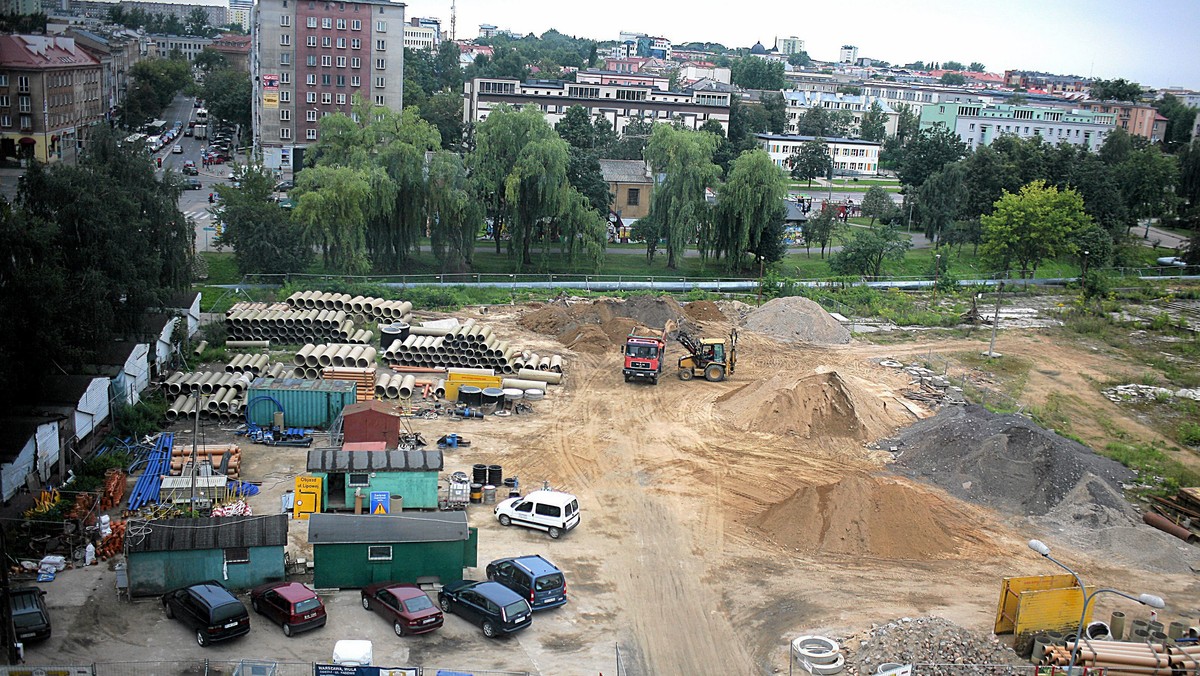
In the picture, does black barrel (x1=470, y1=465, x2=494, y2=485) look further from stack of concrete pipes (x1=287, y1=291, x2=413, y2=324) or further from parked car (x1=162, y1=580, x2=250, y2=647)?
stack of concrete pipes (x1=287, y1=291, x2=413, y2=324)

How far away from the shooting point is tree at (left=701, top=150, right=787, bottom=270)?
5406 centimetres

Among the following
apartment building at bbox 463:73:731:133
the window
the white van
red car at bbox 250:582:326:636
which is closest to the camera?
red car at bbox 250:582:326:636

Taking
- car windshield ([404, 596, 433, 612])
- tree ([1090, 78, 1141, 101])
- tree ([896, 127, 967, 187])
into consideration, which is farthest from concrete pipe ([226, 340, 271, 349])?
tree ([1090, 78, 1141, 101])

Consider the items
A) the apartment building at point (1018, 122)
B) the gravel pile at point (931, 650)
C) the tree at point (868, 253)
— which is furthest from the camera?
the apartment building at point (1018, 122)

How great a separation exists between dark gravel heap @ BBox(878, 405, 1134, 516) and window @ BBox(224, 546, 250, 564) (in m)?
18.2

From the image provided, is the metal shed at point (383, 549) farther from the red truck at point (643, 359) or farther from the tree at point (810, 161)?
the tree at point (810, 161)

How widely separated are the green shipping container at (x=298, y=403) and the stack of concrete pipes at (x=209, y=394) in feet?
2.76

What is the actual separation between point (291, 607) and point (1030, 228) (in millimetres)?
50152

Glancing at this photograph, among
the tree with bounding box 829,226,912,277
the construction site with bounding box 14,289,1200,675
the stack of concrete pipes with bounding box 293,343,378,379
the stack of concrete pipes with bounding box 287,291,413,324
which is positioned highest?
the tree with bounding box 829,226,912,277

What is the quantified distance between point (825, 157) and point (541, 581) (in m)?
81.6

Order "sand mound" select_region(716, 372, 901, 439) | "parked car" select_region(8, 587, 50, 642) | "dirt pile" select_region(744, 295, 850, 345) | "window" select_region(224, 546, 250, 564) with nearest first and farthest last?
"parked car" select_region(8, 587, 50, 642) < "window" select_region(224, 546, 250, 564) < "sand mound" select_region(716, 372, 901, 439) < "dirt pile" select_region(744, 295, 850, 345)

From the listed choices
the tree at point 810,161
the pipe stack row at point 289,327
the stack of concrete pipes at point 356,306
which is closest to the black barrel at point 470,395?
the pipe stack row at point 289,327

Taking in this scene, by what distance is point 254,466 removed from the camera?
26531 millimetres

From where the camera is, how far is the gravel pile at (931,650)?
1825cm
